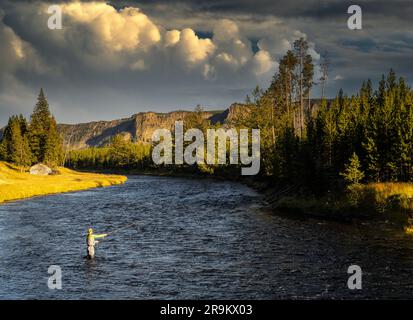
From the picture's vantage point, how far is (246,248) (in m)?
33.8

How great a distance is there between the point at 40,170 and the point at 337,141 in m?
88.5

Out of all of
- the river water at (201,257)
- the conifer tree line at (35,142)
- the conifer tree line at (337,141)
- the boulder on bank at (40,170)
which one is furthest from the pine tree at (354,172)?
the conifer tree line at (35,142)

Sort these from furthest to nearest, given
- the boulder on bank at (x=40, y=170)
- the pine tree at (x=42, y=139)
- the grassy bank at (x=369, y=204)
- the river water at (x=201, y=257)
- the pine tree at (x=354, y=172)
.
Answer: the pine tree at (x=42, y=139) → the boulder on bank at (x=40, y=170) → the pine tree at (x=354, y=172) → the grassy bank at (x=369, y=204) → the river water at (x=201, y=257)

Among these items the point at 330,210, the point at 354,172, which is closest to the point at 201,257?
the point at 330,210

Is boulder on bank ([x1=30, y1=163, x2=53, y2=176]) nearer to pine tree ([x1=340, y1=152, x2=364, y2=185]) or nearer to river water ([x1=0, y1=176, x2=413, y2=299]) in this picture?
river water ([x1=0, y1=176, x2=413, y2=299])

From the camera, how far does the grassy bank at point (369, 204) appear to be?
41312 mm

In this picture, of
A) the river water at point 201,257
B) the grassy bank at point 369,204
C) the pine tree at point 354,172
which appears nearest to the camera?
the river water at point 201,257

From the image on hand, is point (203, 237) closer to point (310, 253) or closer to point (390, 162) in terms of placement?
point (310, 253)

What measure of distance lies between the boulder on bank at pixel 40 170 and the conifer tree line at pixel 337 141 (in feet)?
202

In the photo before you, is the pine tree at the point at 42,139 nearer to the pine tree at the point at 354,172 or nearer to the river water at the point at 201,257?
the river water at the point at 201,257

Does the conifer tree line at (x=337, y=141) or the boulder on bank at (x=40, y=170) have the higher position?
the conifer tree line at (x=337, y=141)

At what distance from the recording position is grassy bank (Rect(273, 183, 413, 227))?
41.3 m

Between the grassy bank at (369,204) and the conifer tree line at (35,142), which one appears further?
the conifer tree line at (35,142)

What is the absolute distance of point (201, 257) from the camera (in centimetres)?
3109
